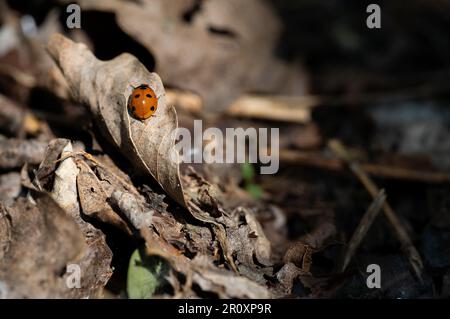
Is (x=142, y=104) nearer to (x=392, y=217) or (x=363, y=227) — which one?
(x=363, y=227)

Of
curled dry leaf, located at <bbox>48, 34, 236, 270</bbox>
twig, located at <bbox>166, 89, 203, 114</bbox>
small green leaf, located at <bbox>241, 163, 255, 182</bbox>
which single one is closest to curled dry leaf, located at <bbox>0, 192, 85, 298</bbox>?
curled dry leaf, located at <bbox>48, 34, 236, 270</bbox>

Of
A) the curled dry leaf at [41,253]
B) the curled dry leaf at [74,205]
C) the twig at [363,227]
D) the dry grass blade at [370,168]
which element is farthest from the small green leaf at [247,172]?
the curled dry leaf at [41,253]

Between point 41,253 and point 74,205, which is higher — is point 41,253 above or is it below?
below

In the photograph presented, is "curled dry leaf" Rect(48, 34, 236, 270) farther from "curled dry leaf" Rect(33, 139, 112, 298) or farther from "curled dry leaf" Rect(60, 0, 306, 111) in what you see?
"curled dry leaf" Rect(60, 0, 306, 111)

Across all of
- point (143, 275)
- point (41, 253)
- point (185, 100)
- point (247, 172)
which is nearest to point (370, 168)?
point (247, 172)

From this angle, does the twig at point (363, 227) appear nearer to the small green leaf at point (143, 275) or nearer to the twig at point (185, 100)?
the small green leaf at point (143, 275)
